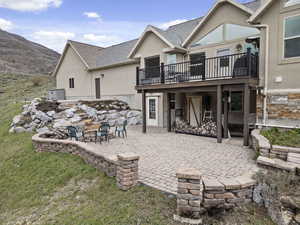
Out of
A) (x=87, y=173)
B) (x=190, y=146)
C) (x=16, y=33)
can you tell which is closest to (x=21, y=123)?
(x=87, y=173)

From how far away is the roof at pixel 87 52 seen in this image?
19438 millimetres

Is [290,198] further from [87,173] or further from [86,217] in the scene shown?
[87,173]

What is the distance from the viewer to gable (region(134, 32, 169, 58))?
42.9ft

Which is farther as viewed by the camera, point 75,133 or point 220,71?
point 220,71

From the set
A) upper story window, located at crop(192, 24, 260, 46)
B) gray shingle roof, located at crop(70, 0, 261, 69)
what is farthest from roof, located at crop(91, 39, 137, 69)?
upper story window, located at crop(192, 24, 260, 46)

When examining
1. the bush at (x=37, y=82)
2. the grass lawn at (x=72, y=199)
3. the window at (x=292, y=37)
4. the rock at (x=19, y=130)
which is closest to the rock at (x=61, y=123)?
the rock at (x=19, y=130)

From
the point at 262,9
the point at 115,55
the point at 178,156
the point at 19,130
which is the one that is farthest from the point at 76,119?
the point at 262,9

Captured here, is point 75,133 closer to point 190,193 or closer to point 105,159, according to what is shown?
point 105,159

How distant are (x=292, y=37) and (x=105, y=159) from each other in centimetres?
801

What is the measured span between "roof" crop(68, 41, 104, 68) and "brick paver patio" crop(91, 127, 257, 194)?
39.4ft

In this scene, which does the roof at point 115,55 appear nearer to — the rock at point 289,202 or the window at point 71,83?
the window at point 71,83

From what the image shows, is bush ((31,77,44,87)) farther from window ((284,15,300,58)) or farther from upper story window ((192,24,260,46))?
window ((284,15,300,58))

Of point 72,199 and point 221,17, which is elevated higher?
point 221,17

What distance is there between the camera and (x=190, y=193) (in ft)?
11.9
